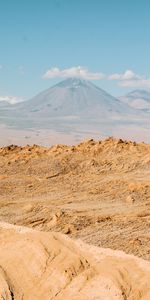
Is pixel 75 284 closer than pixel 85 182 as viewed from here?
Yes

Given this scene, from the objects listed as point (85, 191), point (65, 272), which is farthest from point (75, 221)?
point (65, 272)

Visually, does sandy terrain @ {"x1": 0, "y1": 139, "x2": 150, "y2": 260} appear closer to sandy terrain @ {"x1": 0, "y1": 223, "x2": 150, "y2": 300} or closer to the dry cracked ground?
the dry cracked ground

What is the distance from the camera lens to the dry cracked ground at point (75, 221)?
48.5ft

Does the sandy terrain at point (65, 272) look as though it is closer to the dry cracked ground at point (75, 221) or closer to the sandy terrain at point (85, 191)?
the dry cracked ground at point (75, 221)

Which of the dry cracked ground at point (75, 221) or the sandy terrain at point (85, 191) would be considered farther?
the sandy terrain at point (85, 191)

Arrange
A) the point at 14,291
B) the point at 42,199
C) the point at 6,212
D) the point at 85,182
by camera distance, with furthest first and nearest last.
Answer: the point at 85,182 → the point at 42,199 → the point at 6,212 → the point at 14,291

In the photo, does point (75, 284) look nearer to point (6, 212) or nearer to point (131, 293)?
point (131, 293)

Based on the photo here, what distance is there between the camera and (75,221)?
86.5 feet

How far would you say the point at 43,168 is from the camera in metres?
37.6

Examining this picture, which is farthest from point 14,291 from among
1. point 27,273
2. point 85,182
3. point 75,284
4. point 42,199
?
point 85,182

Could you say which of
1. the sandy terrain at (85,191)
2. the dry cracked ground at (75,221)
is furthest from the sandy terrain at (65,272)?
the sandy terrain at (85,191)

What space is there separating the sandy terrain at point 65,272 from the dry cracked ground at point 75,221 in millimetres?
28

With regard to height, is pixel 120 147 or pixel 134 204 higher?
pixel 120 147

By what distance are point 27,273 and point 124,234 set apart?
30.5ft
